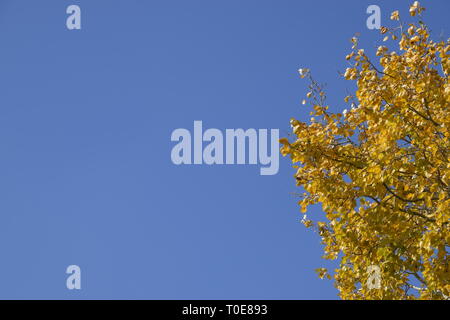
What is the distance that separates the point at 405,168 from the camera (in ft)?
49.7

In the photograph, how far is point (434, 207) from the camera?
1505 cm

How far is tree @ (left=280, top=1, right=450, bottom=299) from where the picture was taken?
48.8 ft

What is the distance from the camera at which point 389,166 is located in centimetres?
1469

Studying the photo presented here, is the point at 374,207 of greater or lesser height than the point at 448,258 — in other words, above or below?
above

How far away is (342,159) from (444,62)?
350cm

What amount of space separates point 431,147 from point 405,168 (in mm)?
978

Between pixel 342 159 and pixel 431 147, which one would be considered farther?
pixel 342 159

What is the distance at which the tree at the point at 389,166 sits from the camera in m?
14.9
